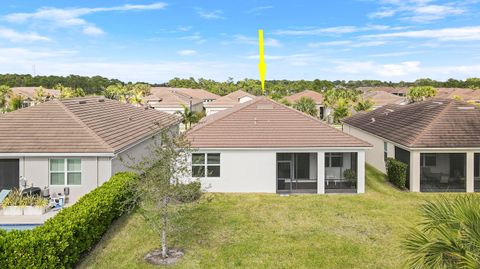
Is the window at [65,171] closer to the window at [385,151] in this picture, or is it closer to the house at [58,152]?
the house at [58,152]

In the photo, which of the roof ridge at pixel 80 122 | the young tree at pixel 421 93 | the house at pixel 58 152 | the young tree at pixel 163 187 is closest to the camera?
the young tree at pixel 163 187

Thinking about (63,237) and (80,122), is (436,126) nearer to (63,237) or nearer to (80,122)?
(80,122)

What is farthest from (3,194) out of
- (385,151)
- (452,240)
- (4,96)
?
(4,96)

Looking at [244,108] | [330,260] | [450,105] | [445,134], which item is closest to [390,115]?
[450,105]

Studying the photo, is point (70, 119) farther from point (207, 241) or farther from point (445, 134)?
point (445, 134)

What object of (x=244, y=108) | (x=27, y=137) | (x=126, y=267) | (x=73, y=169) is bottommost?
(x=126, y=267)

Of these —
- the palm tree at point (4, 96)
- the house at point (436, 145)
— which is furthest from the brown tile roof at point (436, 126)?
the palm tree at point (4, 96)
